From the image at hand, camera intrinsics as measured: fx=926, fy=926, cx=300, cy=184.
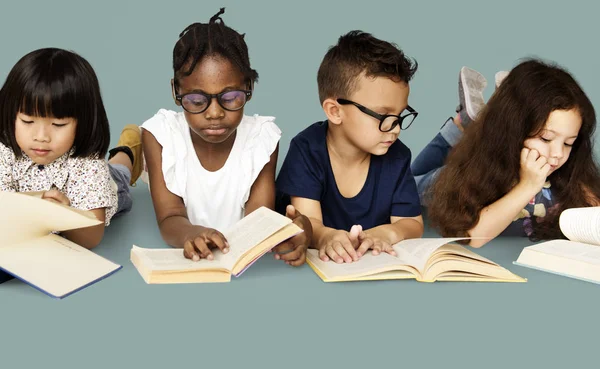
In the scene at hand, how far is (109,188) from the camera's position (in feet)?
15.3

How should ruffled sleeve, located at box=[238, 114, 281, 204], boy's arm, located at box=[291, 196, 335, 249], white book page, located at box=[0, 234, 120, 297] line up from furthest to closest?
ruffled sleeve, located at box=[238, 114, 281, 204]
boy's arm, located at box=[291, 196, 335, 249]
white book page, located at box=[0, 234, 120, 297]

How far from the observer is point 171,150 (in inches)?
190

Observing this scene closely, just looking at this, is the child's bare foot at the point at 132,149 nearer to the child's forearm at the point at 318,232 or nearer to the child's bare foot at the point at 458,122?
the child's forearm at the point at 318,232

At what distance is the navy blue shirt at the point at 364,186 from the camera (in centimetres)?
487

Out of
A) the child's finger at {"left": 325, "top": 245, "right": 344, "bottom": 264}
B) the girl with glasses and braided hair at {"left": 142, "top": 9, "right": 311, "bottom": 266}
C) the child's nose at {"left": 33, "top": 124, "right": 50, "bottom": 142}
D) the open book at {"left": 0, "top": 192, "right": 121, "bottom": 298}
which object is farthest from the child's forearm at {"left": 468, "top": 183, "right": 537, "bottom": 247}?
the child's nose at {"left": 33, "top": 124, "right": 50, "bottom": 142}

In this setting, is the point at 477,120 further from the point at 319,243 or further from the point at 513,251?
the point at 319,243

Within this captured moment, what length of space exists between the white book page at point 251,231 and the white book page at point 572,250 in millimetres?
1249

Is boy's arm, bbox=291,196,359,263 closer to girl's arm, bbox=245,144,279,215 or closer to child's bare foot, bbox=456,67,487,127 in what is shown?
girl's arm, bbox=245,144,279,215

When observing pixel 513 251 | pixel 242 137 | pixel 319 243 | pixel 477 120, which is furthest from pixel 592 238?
pixel 242 137

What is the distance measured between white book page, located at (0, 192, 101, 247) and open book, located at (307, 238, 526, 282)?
1132mm

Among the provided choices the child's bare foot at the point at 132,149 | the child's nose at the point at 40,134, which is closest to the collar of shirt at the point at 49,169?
the child's nose at the point at 40,134

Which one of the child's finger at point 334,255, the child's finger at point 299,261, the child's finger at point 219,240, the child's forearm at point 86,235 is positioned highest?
the child's finger at point 219,240

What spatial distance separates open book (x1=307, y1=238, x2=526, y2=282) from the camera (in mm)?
4160

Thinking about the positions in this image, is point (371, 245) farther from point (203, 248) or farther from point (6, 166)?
point (6, 166)
